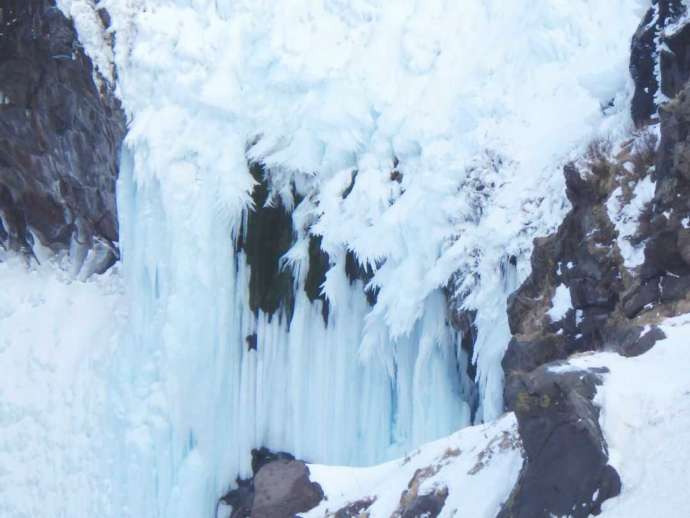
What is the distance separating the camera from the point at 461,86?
8750 mm

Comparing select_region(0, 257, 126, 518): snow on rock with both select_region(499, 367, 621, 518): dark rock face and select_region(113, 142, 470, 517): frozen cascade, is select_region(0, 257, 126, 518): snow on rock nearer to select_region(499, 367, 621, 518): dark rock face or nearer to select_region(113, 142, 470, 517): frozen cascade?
select_region(113, 142, 470, 517): frozen cascade

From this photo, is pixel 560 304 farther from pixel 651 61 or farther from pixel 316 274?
pixel 316 274

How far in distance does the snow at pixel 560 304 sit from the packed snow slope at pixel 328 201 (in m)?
0.79

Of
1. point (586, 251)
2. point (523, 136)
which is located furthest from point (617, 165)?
point (523, 136)

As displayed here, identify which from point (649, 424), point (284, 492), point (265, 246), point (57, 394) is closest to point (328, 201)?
point (265, 246)

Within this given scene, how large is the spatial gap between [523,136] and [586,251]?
197 centimetres

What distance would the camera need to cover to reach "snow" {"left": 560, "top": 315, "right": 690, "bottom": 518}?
3.54 metres

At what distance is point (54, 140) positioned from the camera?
11336 millimetres

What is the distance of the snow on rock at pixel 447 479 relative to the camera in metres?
4.61

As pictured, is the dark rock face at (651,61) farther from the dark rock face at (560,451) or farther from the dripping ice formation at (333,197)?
the dark rock face at (560,451)

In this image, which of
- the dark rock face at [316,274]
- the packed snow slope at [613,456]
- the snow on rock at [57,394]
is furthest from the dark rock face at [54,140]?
the packed snow slope at [613,456]

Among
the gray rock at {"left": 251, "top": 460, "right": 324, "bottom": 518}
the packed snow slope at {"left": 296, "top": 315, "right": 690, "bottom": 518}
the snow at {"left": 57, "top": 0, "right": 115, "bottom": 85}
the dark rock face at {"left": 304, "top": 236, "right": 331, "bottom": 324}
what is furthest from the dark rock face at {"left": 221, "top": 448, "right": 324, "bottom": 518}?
the snow at {"left": 57, "top": 0, "right": 115, "bottom": 85}

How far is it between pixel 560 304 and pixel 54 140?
6946 millimetres

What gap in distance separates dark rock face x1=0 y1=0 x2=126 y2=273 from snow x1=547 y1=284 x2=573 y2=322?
5.34 meters
